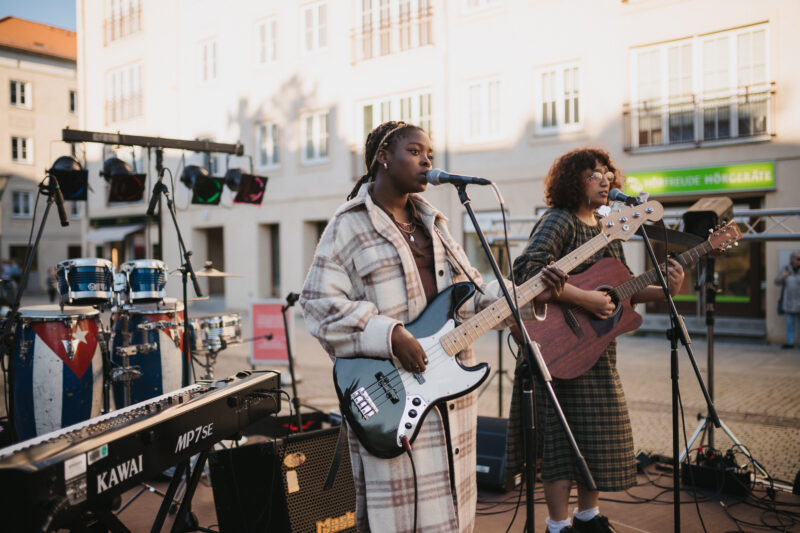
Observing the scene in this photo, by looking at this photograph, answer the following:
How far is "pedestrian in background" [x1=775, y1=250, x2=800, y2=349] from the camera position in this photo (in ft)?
35.6

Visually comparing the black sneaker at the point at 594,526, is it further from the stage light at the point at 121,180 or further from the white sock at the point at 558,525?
the stage light at the point at 121,180

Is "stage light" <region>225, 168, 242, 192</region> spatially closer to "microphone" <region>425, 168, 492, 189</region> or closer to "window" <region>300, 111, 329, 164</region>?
"microphone" <region>425, 168, 492, 189</region>

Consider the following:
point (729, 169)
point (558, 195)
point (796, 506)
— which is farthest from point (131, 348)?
point (729, 169)

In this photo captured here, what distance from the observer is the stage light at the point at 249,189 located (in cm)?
762

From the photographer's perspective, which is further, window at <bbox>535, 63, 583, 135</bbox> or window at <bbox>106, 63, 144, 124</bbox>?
window at <bbox>106, 63, 144, 124</bbox>

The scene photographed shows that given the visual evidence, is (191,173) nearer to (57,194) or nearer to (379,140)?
(57,194)

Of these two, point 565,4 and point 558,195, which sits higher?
point 565,4

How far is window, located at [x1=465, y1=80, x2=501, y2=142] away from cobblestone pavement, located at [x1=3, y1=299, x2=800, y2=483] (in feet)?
16.5

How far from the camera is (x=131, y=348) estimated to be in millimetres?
4551

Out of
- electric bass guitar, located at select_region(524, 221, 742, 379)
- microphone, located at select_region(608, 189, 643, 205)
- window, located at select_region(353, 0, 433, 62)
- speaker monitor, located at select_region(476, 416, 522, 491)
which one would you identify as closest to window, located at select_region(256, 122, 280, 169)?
window, located at select_region(353, 0, 433, 62)

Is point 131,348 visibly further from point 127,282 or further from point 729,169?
point 729,169

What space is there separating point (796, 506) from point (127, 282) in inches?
190

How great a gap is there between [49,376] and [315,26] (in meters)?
15.4

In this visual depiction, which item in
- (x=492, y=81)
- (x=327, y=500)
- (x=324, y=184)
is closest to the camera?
(x=327, y=500)
